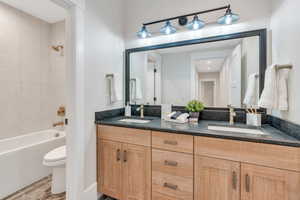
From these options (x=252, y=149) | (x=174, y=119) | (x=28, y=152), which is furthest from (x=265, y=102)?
(x=28, y=152)

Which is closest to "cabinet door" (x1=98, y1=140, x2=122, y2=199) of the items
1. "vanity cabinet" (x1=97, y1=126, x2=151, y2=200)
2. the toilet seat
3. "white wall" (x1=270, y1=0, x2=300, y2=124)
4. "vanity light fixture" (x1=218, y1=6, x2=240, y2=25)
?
"vanity cabinet" (x1=97, y1=126, x2=151, y2=200)

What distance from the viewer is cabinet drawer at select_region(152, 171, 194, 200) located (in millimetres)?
1290

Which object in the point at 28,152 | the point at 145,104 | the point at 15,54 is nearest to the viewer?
the point at 28,152

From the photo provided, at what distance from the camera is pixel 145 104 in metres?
2.17

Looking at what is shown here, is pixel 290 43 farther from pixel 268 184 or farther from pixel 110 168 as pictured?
pixel 110 168

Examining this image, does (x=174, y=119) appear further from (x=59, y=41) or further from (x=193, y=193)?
(x=59, y=41)

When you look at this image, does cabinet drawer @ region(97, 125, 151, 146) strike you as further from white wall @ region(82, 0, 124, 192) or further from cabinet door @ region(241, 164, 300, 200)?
cabinet door @ region(241, 164, 300, 200)

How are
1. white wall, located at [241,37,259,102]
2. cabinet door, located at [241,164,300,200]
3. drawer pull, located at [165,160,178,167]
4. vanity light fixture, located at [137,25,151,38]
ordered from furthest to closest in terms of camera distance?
vanity light fixture, located at [137,25,151,38], white wall, located at [241,37,259,102], drawer pull, located at [165,160,178,167], cabinet door, located at [241,164,300,200]

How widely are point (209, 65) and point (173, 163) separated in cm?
123

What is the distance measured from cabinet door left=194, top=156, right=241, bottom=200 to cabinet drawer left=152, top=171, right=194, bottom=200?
7cm

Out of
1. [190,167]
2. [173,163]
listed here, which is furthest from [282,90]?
[173,163]

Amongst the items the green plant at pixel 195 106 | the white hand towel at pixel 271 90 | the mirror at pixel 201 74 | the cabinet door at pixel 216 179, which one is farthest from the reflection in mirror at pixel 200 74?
the cabinet door at pixel 216 179

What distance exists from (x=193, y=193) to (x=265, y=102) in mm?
1004

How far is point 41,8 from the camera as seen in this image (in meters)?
2.41
